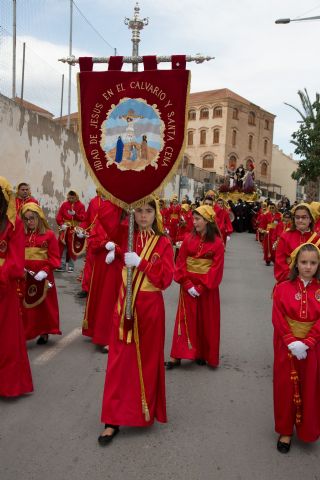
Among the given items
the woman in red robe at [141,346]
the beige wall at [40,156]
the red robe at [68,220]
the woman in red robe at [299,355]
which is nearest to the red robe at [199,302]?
the woman in red robe at [141,346]

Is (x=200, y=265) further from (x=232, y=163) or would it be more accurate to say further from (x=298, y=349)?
(x=232, y=163)

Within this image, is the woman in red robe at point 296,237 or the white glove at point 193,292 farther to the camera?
the woman in red robe at point 296,237

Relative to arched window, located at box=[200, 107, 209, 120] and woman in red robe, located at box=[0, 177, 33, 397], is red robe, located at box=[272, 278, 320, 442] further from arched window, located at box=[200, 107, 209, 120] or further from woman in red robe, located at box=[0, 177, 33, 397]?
arched window, located at box=[200, 107, 209, 120]

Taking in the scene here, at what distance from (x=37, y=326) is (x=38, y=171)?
27.1ft

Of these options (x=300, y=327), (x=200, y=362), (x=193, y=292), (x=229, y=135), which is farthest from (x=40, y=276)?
(x=229, y=135)

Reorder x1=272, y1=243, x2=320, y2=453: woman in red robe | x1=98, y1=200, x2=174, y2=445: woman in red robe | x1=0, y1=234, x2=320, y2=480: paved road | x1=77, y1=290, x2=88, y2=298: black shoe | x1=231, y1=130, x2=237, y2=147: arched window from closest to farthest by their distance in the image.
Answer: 1. x1=0, y1=234, x2=320, y2=480: paved road
2. x1=272, y1=243, x2=320, y2=453: woman in red robe
3. x1=98, y1=200, x2=174, y2=445: woman in red robe
4. x1=77, y1=290, x2=88, y2=298: black shoe
5. x1=231, y1=130, x2=237, y2=147: arched window

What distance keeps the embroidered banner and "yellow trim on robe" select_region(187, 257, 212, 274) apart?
209 centimetres

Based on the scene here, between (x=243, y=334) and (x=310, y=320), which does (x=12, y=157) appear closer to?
(x=243, y=334)

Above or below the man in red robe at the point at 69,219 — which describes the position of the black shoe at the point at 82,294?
below

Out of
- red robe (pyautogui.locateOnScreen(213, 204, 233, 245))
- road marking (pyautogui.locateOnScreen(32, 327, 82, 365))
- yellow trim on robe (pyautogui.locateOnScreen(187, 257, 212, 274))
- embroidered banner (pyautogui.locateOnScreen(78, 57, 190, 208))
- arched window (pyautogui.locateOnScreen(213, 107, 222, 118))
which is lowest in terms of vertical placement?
road marking (pyautogui.locateOnScreen(32, 327, 82, 365))

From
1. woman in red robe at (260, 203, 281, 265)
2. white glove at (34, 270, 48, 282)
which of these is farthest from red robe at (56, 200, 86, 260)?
woman in red robe at (260, 203, 281, 265)

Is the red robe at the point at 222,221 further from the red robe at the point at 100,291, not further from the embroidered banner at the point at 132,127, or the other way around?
the embroidered banner at the point at 132,127

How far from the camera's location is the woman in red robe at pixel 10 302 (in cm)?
427

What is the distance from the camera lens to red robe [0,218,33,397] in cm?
430
